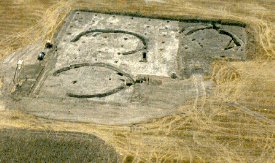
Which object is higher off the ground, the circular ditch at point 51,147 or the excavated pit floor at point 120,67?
the excavated pit floor at point 120,67

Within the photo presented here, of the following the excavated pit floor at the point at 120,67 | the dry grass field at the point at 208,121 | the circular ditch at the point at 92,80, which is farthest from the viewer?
the circular ditch at the point at 92,80

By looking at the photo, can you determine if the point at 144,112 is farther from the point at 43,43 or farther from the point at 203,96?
the point at 43,43

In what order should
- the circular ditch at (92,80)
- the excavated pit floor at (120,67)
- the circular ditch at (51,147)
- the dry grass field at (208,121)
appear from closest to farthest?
the circular ditch at (51,147), the dry grass field at (208,121), the excavated pit floor at (120,67), the circular ditch at (92,80)

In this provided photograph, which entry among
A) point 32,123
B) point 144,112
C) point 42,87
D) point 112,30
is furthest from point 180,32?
point 32,123

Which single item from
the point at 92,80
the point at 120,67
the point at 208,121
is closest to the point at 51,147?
the point at 92,80

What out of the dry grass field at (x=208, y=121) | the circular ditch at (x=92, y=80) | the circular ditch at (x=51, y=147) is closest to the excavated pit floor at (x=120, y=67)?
the circular ditch at (x=92, y=80)

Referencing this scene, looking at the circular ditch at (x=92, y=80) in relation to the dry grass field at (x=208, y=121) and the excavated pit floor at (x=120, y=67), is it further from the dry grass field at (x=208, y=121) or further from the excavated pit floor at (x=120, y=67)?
the dry grass field at (x=208, y=121)

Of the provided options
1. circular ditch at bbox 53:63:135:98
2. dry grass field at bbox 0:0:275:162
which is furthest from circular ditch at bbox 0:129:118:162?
circular ditch at bbox 53:63:135:98

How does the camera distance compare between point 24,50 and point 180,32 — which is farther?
point 180,32
